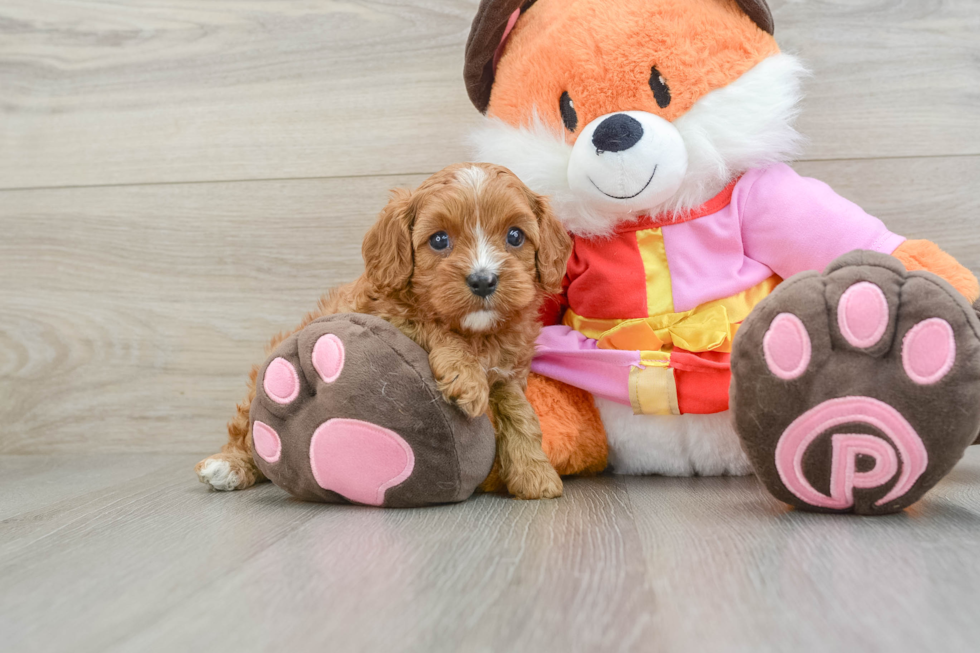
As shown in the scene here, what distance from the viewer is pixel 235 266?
167 cm

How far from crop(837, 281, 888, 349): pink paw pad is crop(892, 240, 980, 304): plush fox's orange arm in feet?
0.91

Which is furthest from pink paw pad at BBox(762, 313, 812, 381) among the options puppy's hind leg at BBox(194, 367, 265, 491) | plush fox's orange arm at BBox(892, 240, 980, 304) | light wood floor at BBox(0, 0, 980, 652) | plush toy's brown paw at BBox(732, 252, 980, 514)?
puppy's hind leg at BBox(194, 367, 265, 491)

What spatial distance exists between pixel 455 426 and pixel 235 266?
0.91 meters

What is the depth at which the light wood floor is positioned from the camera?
781mm

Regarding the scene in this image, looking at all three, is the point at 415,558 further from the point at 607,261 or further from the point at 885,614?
the point at 607,261

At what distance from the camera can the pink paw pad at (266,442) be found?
1.02m

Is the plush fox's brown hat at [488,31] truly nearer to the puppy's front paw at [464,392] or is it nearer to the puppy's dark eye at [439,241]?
the puppy's dark eye at [439,241]

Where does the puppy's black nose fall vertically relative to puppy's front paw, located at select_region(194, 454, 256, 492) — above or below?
above

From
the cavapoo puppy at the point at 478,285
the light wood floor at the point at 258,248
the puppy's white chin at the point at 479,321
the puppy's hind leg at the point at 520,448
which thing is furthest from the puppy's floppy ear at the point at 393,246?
the light wood floor at the point at 258,248

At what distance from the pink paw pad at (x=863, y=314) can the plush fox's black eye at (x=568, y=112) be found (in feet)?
1.76

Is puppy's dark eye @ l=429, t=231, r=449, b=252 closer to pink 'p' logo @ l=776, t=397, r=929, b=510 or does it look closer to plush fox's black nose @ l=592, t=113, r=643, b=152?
plush fox's black nose @ l=592, t=113, r=643, b=152

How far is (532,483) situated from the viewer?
1061mm

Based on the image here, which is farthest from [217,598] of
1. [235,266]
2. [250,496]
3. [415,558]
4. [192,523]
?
[235,266]

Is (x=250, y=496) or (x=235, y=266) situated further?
(x=235, y=266)
